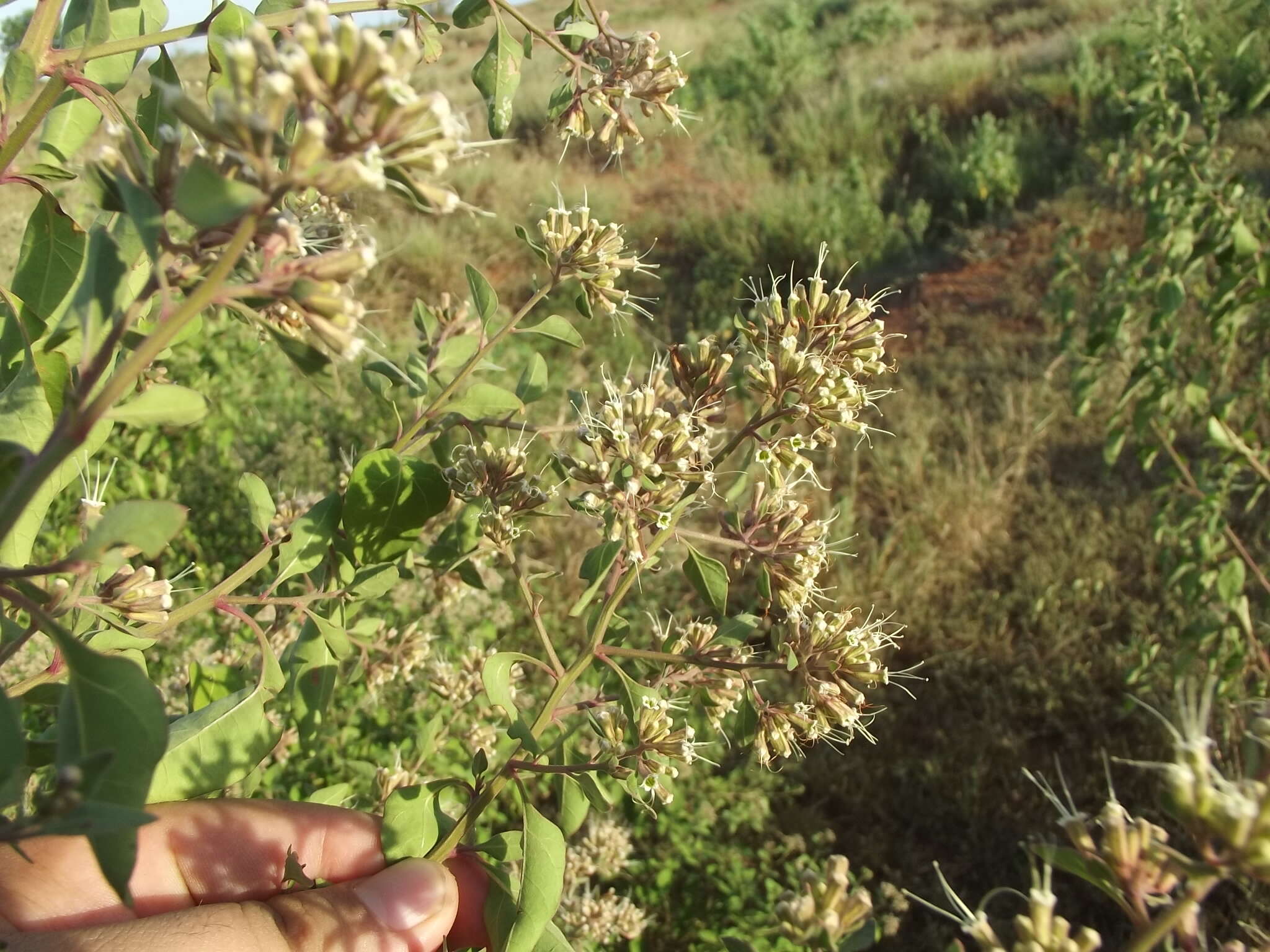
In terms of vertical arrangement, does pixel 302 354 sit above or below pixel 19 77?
below

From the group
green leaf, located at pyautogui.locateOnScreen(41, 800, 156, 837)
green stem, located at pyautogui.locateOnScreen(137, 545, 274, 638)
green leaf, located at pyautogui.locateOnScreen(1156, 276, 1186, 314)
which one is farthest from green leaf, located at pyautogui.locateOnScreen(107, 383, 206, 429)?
green leaf, located at pyautogui.locateOnScreen(1156, 276, 1186, 314)

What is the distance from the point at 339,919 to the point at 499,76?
1.27 m

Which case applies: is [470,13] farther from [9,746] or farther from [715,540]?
[9,746]

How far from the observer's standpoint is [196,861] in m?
1.50

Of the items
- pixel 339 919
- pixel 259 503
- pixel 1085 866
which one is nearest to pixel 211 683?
pixel 259 503

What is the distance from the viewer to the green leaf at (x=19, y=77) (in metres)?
1.14

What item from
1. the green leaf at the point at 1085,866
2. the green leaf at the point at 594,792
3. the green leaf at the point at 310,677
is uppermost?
the green leaf at the point at 1085,866

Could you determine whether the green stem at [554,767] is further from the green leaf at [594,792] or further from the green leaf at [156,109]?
the green leaf at [156,109]

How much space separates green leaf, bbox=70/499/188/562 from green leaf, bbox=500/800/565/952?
0.75 metres

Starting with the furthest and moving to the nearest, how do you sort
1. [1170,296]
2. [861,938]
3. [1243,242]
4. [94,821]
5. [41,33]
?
[1170,296]
[1243,242]
[41,33]
[861,938]
[94,821]

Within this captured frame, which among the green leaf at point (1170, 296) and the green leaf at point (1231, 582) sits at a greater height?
the green leaf at point (1170, 296)

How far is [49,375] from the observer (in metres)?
1.05

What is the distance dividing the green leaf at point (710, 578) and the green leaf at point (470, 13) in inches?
36.2

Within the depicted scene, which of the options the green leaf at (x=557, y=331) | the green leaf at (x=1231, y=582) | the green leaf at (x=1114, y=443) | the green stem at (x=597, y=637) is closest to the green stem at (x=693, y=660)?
the green stem at (x=597, y=637)
